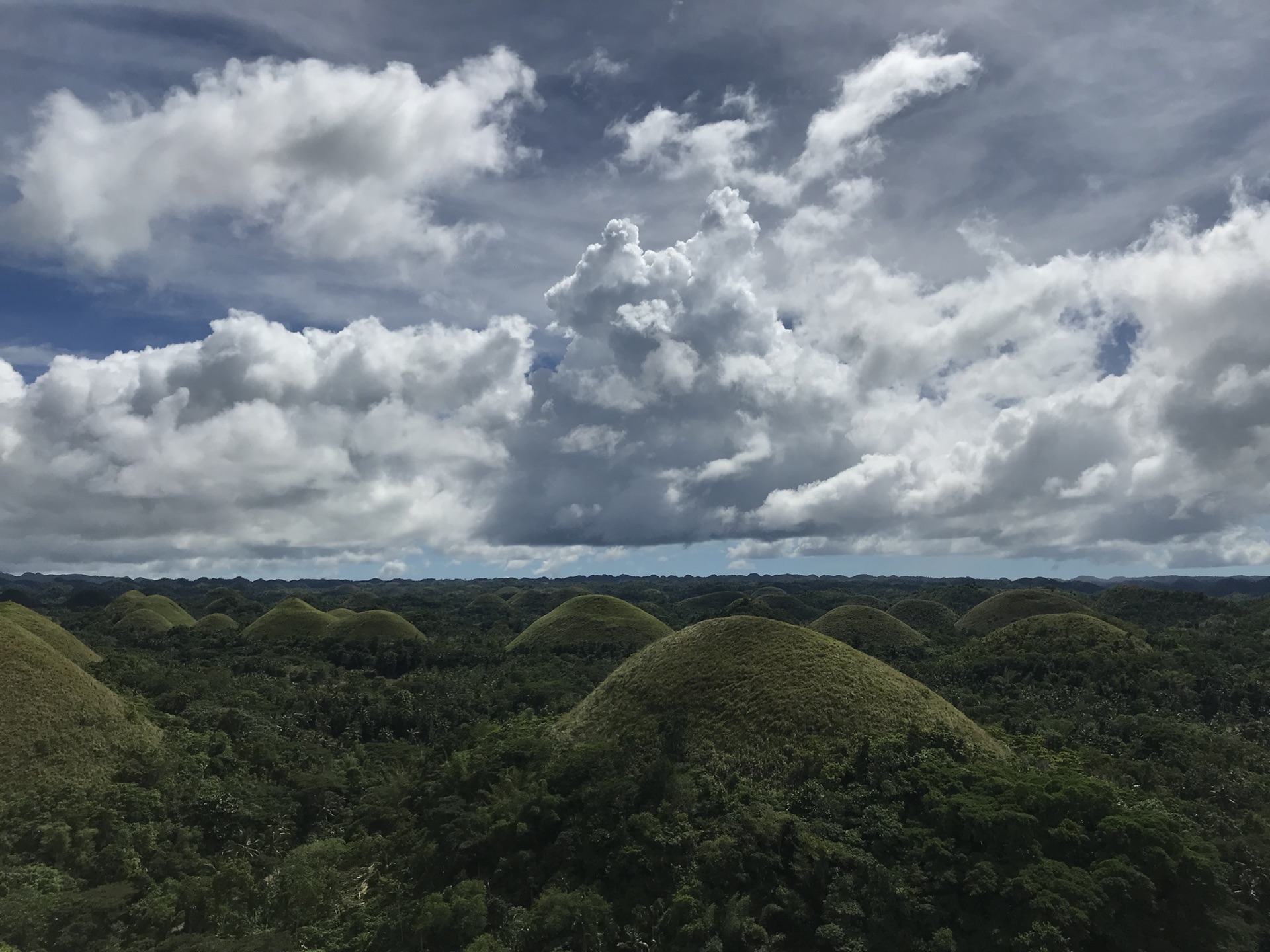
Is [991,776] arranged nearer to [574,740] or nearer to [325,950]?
[574,740]

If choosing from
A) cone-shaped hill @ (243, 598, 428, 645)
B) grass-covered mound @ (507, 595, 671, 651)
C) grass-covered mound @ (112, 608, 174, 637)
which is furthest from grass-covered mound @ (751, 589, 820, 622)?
grass-covered mound @ (112, 608, 174, 637)

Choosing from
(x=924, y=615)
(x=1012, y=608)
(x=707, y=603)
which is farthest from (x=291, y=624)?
(x=707, y=603)

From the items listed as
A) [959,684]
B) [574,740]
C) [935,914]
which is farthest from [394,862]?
[959,684]

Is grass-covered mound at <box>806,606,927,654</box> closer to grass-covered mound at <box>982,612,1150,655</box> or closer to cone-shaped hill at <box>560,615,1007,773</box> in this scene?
grass-covered mound at <box>982,612,1150,655</box>

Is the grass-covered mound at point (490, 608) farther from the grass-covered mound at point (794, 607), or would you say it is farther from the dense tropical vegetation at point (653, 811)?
the dense tropical vegetation at point (653, 811)

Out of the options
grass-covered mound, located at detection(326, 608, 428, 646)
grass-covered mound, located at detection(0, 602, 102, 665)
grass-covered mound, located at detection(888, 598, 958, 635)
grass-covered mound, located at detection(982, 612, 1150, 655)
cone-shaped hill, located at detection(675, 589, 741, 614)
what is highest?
grass-covered mound, located at detection(0, 602, 102, 665)

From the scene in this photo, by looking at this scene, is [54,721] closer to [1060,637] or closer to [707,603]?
[1060,637]
